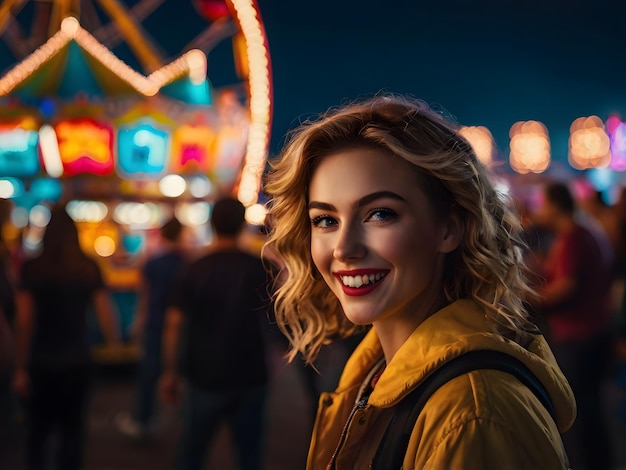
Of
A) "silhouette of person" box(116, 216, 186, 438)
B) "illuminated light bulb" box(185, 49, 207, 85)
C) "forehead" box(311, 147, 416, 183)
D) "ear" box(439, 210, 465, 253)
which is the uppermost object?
"illuminated light bulb" box(185, 49, 207, 85)

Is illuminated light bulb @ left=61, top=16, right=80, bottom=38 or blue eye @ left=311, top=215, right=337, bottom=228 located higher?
illuminated light bulb @ left=61, top=16, right=80, bottom=38

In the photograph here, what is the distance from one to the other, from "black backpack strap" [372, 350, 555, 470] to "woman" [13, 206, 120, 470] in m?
2.85

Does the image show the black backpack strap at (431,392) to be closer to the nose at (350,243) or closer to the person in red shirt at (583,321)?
the nose at (350,243)

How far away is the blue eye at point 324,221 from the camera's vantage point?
1.49m

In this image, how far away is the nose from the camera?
141 cm

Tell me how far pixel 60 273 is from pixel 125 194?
4.52m

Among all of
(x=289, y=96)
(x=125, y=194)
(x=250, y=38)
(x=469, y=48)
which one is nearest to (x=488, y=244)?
(x=250, y=38)

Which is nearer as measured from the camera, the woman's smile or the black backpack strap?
the black backpack strap

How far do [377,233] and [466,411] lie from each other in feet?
1.30

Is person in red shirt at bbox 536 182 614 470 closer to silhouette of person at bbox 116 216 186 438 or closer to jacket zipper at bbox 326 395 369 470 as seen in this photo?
silhouette of person at bbox 116 216 186 438

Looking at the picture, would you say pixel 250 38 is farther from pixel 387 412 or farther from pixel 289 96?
pixel 289 96

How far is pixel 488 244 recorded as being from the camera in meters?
1.48

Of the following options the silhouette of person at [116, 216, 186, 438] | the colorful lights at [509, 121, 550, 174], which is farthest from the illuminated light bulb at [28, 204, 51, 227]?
the colorful lights at [509, 121, 550, 174]

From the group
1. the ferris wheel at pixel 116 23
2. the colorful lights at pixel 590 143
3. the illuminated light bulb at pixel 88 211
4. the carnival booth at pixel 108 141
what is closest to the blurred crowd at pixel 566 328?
the carnival booth at pixel 108 141
